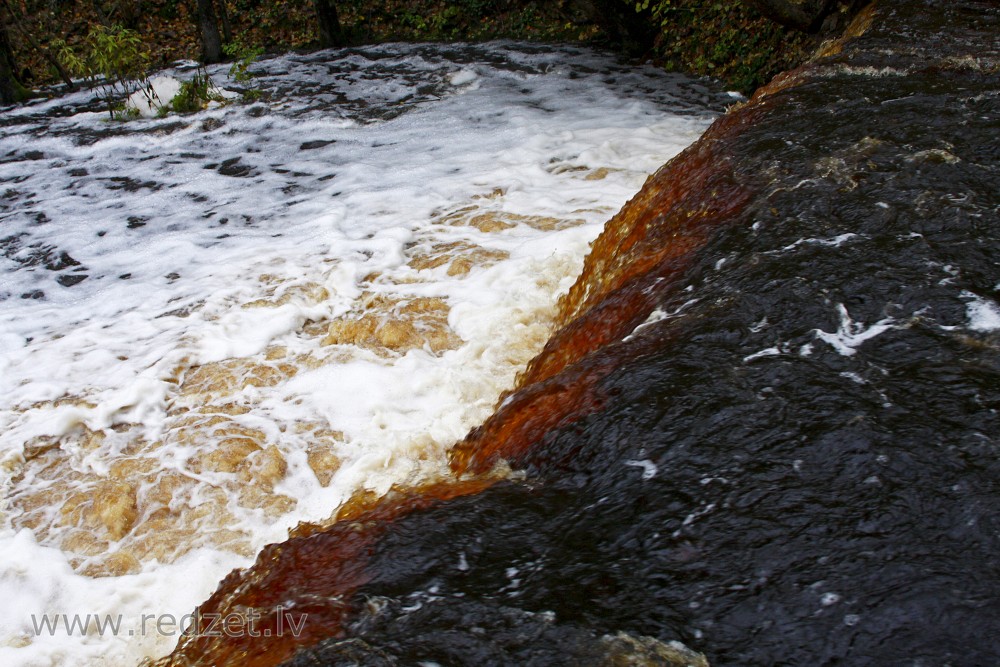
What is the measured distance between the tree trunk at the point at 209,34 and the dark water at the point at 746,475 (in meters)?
12.9

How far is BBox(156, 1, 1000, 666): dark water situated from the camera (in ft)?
7.05

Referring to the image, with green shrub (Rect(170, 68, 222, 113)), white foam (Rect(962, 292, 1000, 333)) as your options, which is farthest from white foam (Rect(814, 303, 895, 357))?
green shrub (Rect(170, 68, 222, 113))

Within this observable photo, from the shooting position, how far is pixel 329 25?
49.0 ft

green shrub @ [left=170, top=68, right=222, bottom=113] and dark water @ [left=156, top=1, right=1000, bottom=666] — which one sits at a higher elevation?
green shrub @ [left=170, top=68, right=222, bottom=113]

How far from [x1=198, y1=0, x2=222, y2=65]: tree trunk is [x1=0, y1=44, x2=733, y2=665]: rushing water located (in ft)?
14.0

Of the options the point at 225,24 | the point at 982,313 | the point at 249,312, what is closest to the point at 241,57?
the point at 225,24

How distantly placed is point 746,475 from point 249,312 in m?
4.01

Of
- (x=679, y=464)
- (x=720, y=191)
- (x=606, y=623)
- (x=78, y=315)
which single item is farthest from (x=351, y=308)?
(x=606, y=623)

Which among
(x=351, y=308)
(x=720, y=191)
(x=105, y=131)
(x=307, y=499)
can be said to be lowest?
(x=307, y=499)

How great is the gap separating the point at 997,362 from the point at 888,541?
1.07 meters

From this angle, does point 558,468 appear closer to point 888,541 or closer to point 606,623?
point 606,623

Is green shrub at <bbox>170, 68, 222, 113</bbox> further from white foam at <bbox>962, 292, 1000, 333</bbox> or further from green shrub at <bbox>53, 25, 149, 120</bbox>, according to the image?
white foam at <bbox>962, 292, 1000, 333</bbox>

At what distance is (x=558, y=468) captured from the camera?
2.87m

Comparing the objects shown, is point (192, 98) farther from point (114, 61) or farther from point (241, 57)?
point (241, 57)
